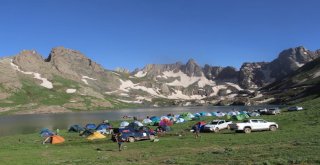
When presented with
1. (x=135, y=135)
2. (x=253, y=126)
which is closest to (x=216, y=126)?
(x=253, y=126)

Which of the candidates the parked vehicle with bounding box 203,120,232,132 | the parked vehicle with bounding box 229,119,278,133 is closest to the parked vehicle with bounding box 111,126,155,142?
the parked vehicle with bounding box 203,120,232,132

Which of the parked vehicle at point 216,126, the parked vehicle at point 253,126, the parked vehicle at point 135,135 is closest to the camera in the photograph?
the parked vehicle at point 135,135

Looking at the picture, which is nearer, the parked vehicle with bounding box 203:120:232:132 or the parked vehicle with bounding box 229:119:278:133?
the parked vehicle with bounding box 229:119:278:133

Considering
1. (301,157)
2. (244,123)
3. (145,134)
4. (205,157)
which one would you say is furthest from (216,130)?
(301,157)

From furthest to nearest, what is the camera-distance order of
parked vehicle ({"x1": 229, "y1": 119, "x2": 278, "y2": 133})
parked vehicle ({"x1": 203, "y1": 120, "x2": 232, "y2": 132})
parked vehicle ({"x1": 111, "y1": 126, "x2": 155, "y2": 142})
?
parked vehicle ({"x1": 203, "y1": 120, "x2": 232, "y2": 132}) → parked vehicle ({"x1": 229, "y1": 119, "x2": 278, "y2": 133}) → parked vehicle ({"x1": 111, "y1": 126, "x2": 155, "y2": 142})

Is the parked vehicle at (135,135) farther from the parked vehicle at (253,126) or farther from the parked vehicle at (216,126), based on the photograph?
the parked vehicle at (253,126)

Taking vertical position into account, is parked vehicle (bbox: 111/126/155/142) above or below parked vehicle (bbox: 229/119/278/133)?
below

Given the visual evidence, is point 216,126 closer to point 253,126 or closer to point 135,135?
point 253,126

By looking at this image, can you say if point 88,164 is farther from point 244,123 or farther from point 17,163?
point 244,123

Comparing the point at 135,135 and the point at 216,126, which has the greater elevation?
the point at 216,126

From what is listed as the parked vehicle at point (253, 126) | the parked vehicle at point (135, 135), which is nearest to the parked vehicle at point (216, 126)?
the parked vehicle at point (253, 126)

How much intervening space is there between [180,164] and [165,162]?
2243 millimetres

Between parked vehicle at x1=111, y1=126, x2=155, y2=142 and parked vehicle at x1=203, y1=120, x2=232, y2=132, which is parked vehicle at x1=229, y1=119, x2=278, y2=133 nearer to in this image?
parked vehicle at x1=203, y1=120, x2=232, y2=132

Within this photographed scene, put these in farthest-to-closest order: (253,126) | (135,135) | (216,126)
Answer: (216,126), (253,126), (135,135)
